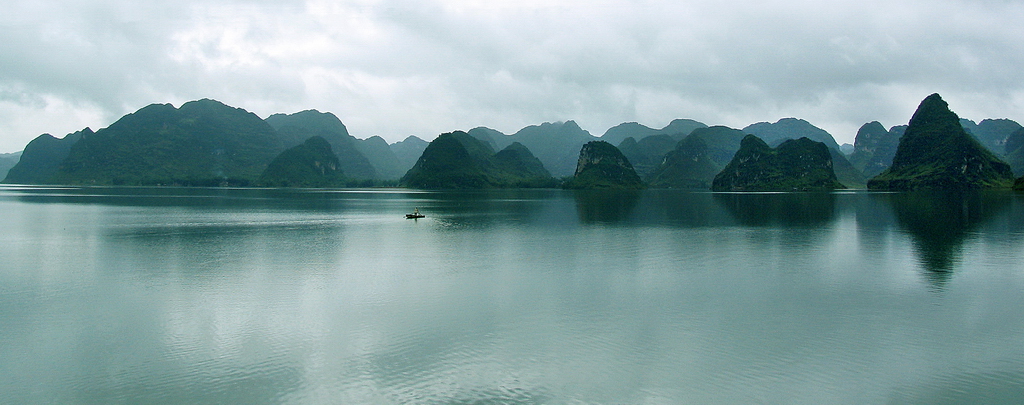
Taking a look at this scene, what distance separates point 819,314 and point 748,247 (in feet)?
84.8

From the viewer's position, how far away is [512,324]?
82.8ft

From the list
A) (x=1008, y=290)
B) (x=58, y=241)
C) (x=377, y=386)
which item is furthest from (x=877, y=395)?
(x=58, y=241)

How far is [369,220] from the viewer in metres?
86.8

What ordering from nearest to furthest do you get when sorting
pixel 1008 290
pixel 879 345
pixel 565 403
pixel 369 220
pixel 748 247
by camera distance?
pixel 565 403 < pixel 879 345 < pixel 1008 290 < pixel 748 247 < pixel 369 220

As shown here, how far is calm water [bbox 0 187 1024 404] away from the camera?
1800 centimetres

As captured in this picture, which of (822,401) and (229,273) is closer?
(822,401)

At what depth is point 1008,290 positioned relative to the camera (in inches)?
1266

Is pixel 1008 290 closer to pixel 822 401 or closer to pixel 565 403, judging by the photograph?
pixel 822 401

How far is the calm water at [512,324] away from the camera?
59.1 feet

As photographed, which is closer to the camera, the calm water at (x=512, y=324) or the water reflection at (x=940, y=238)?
the calm water at (x=512, y=324)

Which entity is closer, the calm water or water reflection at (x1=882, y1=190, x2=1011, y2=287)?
the calm water

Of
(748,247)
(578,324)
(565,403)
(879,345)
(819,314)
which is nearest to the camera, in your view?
(565,403)

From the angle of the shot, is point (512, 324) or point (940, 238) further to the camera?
point (940, 238)

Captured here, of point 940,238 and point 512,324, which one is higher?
point 940,238
